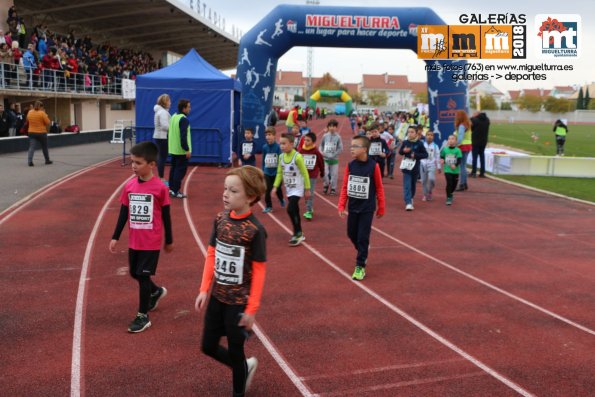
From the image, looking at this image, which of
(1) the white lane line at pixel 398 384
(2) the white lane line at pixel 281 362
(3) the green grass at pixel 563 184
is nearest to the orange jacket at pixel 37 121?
(2) the white lane line at pixel 281 362

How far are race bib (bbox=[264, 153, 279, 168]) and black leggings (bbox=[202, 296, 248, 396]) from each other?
663cm

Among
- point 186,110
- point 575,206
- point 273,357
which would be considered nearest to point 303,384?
point 273,357

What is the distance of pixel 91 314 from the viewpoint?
5.49 meters

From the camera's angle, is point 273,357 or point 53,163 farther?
point 53,163

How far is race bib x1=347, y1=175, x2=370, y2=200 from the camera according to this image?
6.78 meters

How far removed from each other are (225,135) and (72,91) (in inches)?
548

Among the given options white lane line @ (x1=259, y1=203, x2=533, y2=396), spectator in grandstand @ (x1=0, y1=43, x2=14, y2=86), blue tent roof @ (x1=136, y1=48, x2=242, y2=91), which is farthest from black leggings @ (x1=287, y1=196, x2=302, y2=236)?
spectator in grandstand @ (x1=0, y1=43, x2=14, y2=86)

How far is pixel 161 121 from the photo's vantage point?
Answer: 1196 cm

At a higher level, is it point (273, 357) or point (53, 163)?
point (53, 163)

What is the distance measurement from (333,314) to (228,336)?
2201 millimetres

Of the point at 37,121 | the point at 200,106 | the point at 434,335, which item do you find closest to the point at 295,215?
the point at 434,335

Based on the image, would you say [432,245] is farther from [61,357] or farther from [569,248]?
[61,357]

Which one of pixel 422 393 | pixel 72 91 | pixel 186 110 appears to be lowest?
pixel 422 393

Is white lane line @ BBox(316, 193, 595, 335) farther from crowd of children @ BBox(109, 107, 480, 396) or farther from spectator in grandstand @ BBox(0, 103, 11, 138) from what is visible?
spectator in grandstand @ BBox(0, 103, 11, 138)
